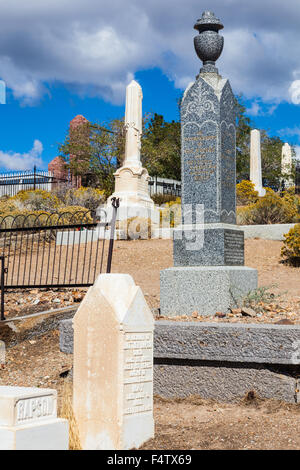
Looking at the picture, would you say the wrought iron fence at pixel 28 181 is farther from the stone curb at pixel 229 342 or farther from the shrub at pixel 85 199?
the stone curb at pixel 229 342

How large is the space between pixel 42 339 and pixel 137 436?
3.53 m

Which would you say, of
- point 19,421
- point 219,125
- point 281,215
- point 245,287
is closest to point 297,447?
point 19,421

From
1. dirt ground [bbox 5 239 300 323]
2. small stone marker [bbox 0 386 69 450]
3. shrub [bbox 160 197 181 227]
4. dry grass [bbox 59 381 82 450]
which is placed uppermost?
shrub [bbox 160 197 181 227]

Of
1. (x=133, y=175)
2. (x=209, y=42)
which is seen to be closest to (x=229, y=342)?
(x=209, y=42)

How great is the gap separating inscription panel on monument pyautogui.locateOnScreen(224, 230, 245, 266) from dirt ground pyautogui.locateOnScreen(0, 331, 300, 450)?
8.72 feet

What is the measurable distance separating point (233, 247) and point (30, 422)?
520 cm

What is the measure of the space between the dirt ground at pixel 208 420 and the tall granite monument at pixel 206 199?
1.93 m

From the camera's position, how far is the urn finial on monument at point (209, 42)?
834cm

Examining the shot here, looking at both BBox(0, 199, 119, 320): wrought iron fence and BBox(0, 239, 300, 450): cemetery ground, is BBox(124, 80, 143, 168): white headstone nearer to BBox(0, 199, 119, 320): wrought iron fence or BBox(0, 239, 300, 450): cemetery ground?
BBox(0, 199, 119, 320): wrought iron fence

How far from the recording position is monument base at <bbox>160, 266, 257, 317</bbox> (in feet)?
23.7

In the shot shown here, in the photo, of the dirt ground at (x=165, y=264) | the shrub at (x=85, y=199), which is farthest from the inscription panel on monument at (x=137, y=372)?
the shrub at (x=85, y=199)

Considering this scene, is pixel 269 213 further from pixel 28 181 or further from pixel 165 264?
pixel 28 181

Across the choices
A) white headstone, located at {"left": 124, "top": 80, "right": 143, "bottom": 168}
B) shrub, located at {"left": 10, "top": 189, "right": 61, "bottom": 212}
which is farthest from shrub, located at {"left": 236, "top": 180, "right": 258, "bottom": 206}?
shrub, located at {"left": 10, "top": 189, "right": 61, "bottom": 212}

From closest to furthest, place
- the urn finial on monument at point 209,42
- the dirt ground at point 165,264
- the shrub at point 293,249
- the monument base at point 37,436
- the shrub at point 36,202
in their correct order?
1. the monument base at point 37,436
2. the urn finial on monument at point 209,42
3. the dirt ground at point 165,264
4. the shrub at point 293,249
5. the shrub at point 36,202
